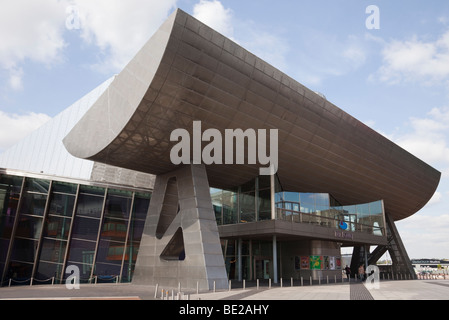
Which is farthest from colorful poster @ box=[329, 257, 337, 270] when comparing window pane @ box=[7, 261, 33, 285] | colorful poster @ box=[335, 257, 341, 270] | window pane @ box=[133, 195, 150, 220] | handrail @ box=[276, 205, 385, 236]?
window pane @ box=[7, 261, 33, 285]

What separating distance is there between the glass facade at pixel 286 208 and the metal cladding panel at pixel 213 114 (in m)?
1.33

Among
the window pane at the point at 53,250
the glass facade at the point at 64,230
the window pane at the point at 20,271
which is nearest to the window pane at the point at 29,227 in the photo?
the glass facade at the point at 64,230

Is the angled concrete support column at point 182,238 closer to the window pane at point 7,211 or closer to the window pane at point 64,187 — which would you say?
the window pane at point 64,187

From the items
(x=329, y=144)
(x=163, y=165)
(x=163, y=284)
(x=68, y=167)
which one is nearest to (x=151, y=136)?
(x=163, y=165)

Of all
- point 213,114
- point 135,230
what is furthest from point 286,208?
point 135,230

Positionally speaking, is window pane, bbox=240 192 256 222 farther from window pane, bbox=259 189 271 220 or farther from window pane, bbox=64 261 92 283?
window pane, bbox=64 261 92 283

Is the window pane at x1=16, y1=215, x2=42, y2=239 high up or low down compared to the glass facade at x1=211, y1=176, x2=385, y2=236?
down

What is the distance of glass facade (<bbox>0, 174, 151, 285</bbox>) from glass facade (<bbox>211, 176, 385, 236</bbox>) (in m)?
8.29

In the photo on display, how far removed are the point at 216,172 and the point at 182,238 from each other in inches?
276

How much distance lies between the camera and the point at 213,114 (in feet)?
73.8

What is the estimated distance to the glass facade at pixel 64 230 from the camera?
26984mm

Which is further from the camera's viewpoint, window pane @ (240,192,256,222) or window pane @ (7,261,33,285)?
window pane @ (240,192,256,222)

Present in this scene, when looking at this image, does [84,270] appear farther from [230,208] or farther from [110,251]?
[230,208]

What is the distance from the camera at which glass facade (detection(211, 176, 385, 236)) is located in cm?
3050
